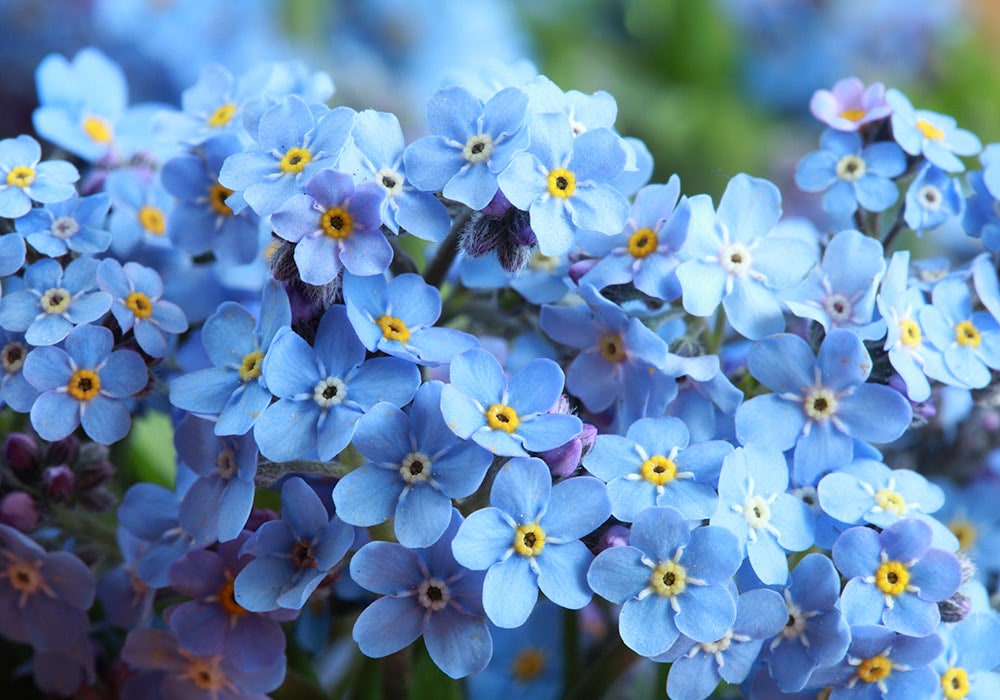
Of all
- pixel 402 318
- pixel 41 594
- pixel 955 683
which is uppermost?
pixel 402 318

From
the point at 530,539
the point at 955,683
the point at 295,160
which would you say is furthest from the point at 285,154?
the point at 955,683

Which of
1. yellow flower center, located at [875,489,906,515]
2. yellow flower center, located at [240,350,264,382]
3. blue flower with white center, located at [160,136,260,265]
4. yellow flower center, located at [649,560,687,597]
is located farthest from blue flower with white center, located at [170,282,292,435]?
yellow flower center, located at [875,489,906,515]

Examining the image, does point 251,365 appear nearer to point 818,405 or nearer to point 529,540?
point 529,540

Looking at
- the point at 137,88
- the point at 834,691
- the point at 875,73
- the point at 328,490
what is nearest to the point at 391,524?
the point at 328,490

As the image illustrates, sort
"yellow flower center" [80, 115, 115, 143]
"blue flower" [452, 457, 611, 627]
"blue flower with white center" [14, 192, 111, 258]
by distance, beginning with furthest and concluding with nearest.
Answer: "yellow flower center" [80, 115, 115, 143] < "blue flower with white center" [14, 192, 111, 258] < "blue flower" [452, 457, 611, 627]

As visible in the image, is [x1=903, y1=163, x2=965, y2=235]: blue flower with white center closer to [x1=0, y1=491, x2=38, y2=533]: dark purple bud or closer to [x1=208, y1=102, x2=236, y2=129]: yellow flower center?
[x1=208, y1=102, x2=236, y2=129]: yellow flower center

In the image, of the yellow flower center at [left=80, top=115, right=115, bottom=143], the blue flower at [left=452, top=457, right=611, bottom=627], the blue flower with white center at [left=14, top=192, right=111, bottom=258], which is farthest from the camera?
the yellow flower center at [left=80, top=115, right=115, bottom=143]

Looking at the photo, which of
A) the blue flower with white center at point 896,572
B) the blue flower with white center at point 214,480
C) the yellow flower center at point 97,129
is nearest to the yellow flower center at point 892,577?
the blue flower with white center at point 896,572
